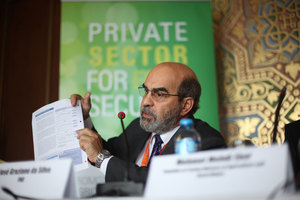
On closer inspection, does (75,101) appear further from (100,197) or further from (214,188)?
(214,188)

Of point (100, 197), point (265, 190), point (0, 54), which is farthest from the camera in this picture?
point (0, 54)

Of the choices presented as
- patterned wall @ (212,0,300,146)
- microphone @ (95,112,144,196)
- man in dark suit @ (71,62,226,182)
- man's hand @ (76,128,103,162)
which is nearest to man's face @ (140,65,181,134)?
man in dark suit @ (71,62,226,182)

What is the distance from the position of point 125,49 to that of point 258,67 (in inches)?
50.8

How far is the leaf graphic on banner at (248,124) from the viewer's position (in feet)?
9.87

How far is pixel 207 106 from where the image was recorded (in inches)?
Result: 108

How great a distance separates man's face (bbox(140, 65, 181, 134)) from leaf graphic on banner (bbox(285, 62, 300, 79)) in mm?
1462

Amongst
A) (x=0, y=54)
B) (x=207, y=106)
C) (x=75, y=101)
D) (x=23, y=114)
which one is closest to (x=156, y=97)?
(x=75, y=101)

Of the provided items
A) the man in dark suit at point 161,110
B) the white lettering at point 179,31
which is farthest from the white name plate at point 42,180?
the white lettering at point 179,31

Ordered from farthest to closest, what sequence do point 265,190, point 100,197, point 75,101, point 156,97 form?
point 156,97, point 75,101, point 100,197, point 265,190

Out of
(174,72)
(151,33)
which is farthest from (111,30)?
(174,72)

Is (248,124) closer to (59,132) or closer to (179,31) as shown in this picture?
(179,31)

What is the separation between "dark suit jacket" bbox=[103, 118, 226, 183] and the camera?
1.44 meters

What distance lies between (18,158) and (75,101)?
1.66m

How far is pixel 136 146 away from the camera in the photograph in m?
2.09
